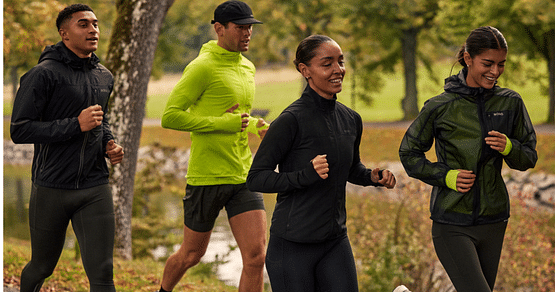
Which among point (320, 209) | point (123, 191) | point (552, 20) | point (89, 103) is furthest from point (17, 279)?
point (552, 20)

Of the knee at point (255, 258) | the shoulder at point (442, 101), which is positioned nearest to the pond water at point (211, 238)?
the knee at point (255, 258)

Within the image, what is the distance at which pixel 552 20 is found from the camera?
20.0 metres

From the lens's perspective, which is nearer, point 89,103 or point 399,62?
point 89,103

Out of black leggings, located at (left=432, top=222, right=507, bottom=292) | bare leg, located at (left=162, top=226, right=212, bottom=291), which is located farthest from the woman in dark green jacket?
bare leg, located at (left=162, top=226, right=212, bottom=291)

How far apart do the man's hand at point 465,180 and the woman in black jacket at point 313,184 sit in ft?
1.33

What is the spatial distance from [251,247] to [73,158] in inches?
57.0

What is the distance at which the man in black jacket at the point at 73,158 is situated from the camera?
4027 mm

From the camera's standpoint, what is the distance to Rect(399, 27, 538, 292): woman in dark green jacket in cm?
370

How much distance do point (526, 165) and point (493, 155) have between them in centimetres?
23

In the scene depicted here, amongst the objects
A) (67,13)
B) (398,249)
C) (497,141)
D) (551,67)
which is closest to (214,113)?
(67,13)

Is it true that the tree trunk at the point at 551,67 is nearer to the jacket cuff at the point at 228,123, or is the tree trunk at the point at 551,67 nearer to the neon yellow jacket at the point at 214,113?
the neon yellow jacket at the point at 214,113

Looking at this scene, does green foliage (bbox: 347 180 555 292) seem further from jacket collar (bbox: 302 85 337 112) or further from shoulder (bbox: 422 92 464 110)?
jacket collar (bbox: 302 85 337 112)

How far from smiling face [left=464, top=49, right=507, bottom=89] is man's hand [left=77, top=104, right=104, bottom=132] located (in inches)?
90.8

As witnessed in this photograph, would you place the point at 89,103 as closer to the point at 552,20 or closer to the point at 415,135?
the point at 415,135
